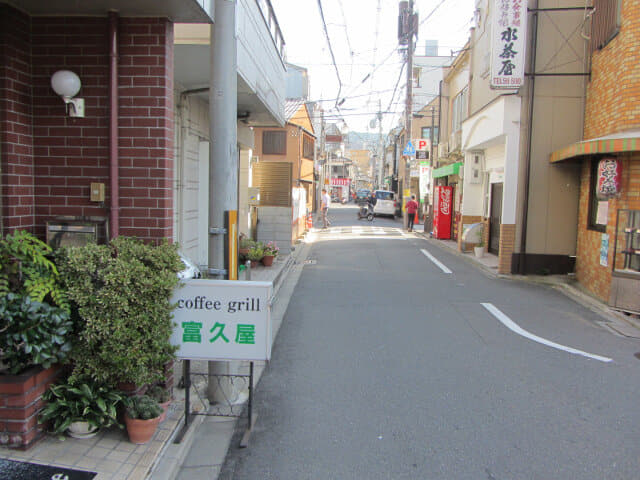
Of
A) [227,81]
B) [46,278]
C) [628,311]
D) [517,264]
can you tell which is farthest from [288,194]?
[46,278]

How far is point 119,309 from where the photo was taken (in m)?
3.57

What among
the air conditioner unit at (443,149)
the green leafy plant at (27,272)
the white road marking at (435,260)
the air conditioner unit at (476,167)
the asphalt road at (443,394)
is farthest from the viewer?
the air conditioner unit at (443,149)

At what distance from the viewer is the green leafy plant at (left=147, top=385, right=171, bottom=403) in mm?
4078

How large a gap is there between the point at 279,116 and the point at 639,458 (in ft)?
31.4

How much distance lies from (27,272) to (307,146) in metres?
29.4

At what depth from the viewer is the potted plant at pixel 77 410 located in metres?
3.59

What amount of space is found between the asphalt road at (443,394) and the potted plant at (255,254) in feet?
8.86

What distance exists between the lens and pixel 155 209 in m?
4.39

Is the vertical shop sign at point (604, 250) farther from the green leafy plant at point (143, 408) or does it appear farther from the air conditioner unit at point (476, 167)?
the green leafy plant at point (143, 408)

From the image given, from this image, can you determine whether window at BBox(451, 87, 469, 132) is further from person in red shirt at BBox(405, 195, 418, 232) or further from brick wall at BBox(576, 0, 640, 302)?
brick wall at BBox(576, 0, 640, 302)

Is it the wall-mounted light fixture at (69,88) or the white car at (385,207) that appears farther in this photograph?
the white car at (385,207)

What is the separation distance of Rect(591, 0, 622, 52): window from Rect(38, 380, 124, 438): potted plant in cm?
1073

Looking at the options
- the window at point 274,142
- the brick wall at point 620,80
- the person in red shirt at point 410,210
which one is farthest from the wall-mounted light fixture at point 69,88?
the window at point 274,142

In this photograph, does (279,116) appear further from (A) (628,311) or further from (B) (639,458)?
(B) (639,458)
